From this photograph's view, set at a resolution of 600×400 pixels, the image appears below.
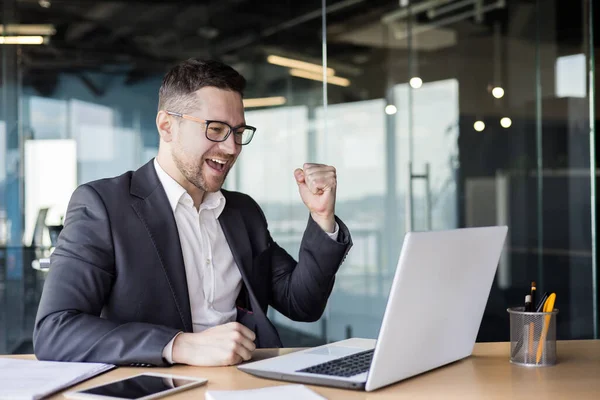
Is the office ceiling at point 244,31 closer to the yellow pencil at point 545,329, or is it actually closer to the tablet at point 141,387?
the yellow pencil at point 545,329

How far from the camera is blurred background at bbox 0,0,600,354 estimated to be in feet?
15.8

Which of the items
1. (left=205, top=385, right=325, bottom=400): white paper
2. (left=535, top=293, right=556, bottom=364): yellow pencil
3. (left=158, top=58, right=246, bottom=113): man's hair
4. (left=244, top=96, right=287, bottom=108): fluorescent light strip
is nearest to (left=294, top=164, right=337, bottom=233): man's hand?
(left=158, top=58, right=246, bottom=113): man's hair

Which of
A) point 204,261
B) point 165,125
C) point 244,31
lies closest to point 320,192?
point 204,261

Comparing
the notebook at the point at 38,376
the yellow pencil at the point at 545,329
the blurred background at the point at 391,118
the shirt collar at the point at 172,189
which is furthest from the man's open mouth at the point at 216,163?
the blurred background at the point at 391,118

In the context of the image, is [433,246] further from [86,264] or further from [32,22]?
[32,22]

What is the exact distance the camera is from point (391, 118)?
4871 mm

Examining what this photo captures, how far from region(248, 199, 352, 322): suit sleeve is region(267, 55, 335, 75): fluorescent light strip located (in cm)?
260

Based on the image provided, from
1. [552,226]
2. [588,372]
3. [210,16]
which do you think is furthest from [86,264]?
[552,226]

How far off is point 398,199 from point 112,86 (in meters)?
1.87

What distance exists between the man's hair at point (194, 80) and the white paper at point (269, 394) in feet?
3.20

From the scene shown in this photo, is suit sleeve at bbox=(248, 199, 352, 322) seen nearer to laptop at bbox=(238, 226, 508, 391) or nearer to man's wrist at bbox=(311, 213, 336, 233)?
man's wrist at bbox=(311, 213, 336, 233)

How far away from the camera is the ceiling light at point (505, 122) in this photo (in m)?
4.94

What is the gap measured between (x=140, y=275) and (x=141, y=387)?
55 cm

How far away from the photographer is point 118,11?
476 cm
